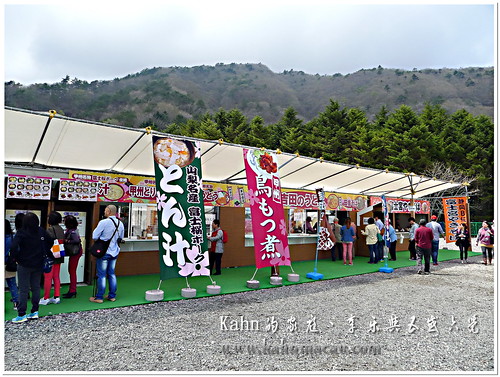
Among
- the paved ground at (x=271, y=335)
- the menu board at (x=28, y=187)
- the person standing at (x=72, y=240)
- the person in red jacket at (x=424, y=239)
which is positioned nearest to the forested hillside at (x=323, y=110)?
the person in red jacket at (x=424, y=239)

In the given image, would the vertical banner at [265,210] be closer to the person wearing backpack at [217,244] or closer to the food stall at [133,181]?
the food stall at [133,181]

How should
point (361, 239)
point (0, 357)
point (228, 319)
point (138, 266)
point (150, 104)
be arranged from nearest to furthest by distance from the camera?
point (0, 357) → point (228, 319) → point (138, 266) → point (361, 239) → point (150, 104)

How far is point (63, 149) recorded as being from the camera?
226 inches

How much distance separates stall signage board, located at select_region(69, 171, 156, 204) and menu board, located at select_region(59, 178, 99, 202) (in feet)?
0.56

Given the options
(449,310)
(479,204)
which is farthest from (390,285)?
(479,204)

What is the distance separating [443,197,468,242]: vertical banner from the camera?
38.7 ft

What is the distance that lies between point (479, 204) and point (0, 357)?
3023cm

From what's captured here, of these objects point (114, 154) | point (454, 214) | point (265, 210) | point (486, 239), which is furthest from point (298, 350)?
point (454, 214)

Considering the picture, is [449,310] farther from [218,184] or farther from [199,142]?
[218,184]

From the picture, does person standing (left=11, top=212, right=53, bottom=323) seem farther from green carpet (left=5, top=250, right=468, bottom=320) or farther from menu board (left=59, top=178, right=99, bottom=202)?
menu board (left=59, top=178, right=99, bottom=202)

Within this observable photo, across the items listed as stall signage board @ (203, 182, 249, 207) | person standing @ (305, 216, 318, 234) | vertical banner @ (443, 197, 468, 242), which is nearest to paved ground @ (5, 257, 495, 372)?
stall signage board @ (203, 182, 249, 207)

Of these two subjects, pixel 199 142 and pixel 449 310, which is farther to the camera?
pixel 199 142

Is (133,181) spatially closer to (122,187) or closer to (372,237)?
(122,187)

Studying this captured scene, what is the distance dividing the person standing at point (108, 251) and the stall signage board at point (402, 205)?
9.13 m
